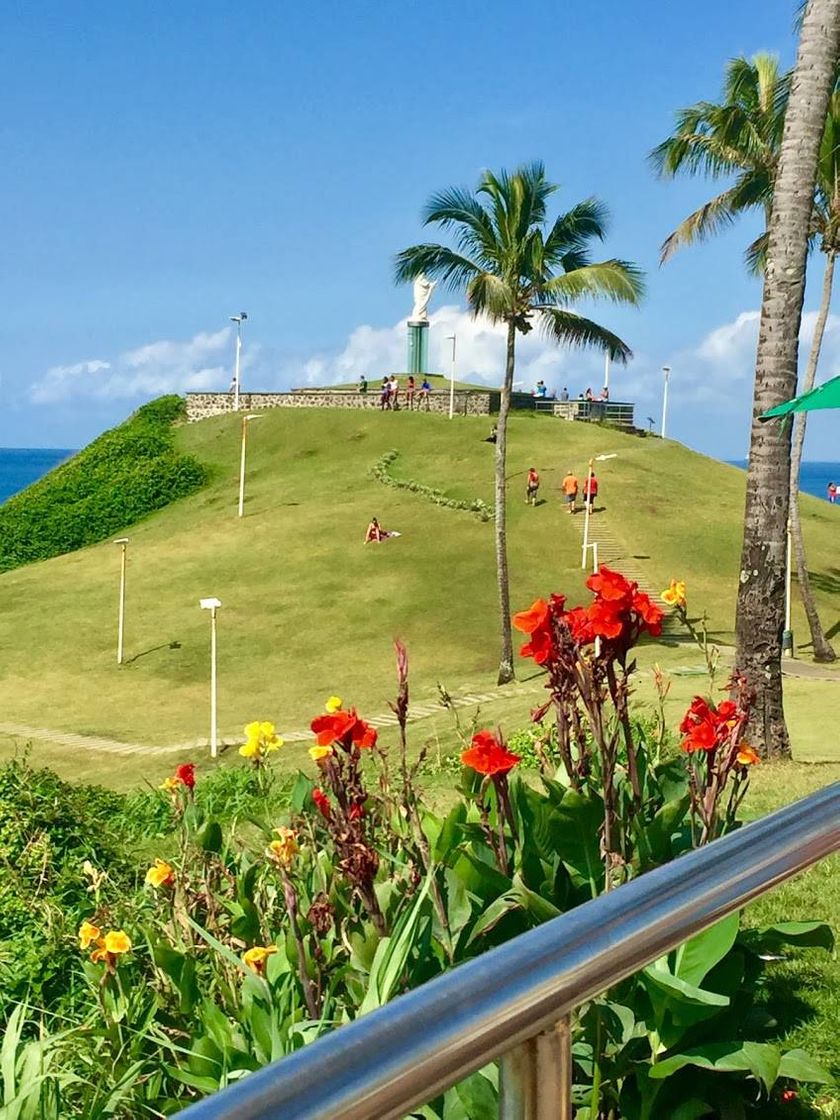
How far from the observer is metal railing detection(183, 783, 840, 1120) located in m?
0.83

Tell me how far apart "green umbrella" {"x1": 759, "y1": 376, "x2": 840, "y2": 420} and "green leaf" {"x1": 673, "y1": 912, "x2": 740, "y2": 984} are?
21.6 feet

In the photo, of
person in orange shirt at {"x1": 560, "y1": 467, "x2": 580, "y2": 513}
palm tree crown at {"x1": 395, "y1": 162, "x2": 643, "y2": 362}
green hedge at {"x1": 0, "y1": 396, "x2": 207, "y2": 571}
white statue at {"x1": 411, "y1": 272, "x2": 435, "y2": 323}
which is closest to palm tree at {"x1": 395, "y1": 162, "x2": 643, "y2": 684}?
palm tree crown at {"x1": 395, "y1": 162, "x2": 643, "y2": 362}

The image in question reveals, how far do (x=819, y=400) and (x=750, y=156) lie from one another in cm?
1618

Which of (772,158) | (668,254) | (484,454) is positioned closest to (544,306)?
(668,254)

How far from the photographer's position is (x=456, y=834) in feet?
12.1

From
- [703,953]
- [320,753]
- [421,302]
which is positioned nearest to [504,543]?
[320,753]

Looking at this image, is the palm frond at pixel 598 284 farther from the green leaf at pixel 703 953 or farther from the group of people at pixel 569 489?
the green leaf at pixel 703 953

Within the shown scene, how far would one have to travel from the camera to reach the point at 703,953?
2977mm

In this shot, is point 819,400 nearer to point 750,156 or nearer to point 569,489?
point 750,156

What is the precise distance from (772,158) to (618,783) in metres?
21.6

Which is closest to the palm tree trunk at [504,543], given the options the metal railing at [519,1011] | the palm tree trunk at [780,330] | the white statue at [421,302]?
the palm tree trunk at [780,330]

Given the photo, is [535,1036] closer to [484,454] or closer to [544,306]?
[544,306]

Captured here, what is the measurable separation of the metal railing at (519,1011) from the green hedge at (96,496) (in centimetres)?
4296

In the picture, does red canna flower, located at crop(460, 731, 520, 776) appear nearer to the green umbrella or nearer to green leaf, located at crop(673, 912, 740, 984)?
green leaf, located at crop(673, 912, 740, 984)
